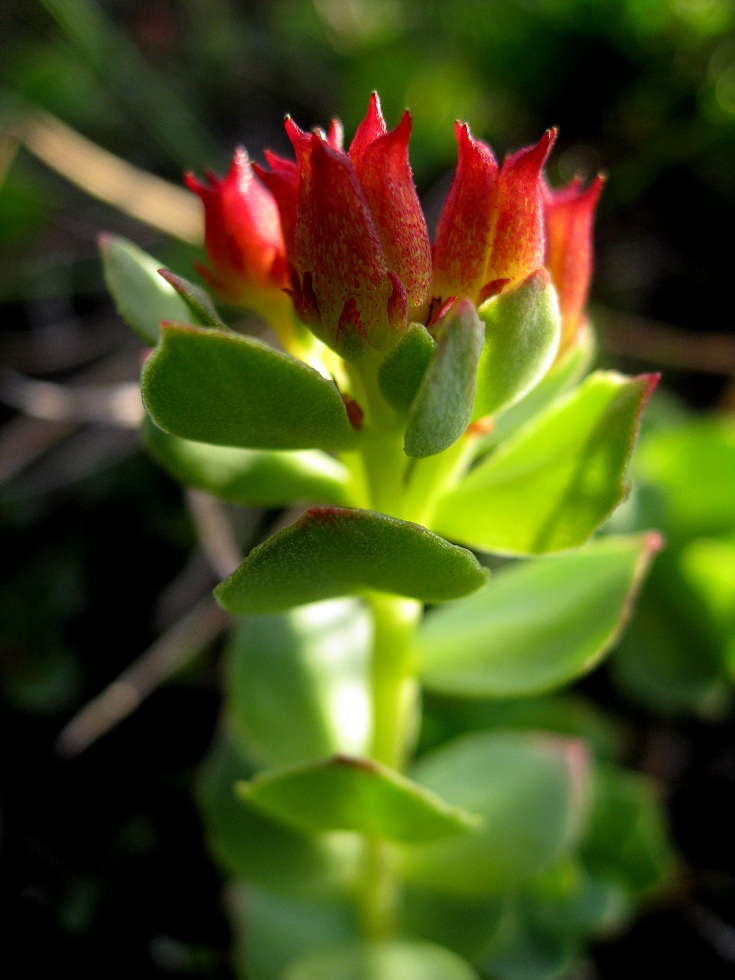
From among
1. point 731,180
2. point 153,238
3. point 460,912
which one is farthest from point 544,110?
point 460,912

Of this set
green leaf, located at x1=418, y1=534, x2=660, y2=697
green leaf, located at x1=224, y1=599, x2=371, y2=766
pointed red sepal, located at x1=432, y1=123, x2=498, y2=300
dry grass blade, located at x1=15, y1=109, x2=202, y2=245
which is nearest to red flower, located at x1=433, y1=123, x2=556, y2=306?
pointed red sepal, located at x1=432, y1=123, x2=498, y2=300

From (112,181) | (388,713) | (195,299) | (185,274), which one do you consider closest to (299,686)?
(388,713)

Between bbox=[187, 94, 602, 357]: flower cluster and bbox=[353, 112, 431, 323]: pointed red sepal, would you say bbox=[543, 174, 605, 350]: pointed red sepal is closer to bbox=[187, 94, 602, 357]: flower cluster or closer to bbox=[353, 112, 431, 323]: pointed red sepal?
bbox=[187, 94, 602, 357]: flower cluster

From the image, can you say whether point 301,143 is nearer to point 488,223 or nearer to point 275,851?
point 488,223

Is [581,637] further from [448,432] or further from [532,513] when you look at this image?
[448,432]

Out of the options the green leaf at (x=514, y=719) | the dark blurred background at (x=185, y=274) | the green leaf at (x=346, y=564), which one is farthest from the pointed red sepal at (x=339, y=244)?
the green leaf at (x=514, y=719)
